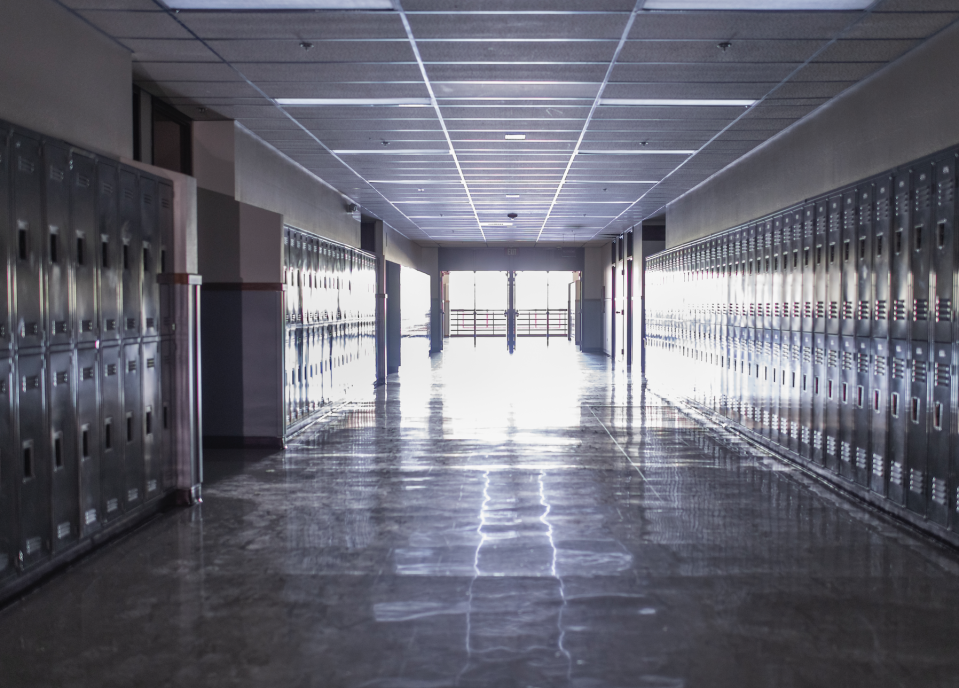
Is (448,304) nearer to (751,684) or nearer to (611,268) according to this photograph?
(611,268)

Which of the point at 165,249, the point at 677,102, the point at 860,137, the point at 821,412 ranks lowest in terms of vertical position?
the point at 821,412

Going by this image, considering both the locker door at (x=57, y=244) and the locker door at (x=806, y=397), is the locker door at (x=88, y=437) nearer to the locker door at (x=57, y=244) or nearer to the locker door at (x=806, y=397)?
the locker door at (x=57, y=244)

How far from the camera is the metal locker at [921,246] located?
180 inches

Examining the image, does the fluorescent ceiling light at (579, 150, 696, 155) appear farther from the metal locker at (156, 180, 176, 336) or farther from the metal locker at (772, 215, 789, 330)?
the metal locker at (156, 180, 176, 336)

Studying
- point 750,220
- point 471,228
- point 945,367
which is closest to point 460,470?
point 945,367

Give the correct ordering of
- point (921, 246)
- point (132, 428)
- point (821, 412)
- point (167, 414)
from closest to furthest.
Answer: point (921, 246), point (132, 428), point (167, 414), point (821, 412)

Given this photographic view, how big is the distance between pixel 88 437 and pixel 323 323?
5.06m

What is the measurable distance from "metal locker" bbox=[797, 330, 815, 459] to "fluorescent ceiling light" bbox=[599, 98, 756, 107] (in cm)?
198

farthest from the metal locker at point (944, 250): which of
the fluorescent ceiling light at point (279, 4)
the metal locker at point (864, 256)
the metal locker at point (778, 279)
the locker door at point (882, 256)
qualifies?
the fluorescent ceiling light at point (279, 4)

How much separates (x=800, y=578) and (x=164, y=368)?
161 inches

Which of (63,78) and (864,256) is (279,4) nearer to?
(63,78)

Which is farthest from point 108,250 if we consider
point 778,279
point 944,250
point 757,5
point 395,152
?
point 778,279

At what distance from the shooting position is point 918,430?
4.69 meters

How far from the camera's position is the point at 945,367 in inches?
173
